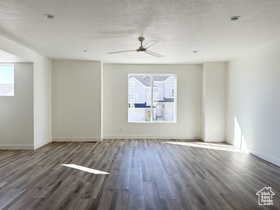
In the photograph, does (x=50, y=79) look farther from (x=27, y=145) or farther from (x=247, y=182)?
(x=247, y=182)

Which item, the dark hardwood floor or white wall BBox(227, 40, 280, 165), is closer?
the dark hardwood floor

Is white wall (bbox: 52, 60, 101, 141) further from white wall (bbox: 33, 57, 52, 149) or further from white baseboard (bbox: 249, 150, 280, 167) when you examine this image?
white baseboard (bbox: 249, 150, 280, 167)

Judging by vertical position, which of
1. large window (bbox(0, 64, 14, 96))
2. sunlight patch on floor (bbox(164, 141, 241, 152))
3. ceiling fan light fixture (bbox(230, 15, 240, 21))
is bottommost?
sunlight patch on floor (bbox(164, 141, 241, 152))

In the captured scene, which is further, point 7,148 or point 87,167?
point 7,148

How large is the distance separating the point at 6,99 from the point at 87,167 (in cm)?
326

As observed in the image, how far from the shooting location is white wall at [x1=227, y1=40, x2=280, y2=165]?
4434 millimetres

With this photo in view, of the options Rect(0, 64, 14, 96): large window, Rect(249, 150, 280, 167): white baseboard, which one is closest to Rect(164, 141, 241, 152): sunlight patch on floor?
Rect(249, 150, 280, 167): white baseboard

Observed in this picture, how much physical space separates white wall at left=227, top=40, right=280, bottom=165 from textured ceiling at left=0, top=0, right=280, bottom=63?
1.62 feet

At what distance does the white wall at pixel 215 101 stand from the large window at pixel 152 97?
3.71 ft

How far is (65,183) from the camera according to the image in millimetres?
3316

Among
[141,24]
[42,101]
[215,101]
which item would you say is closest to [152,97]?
[215,101]

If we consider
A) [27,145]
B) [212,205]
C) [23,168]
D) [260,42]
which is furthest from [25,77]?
[260,42]

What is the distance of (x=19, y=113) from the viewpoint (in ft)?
18.4

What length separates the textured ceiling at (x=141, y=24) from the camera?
2.81m
